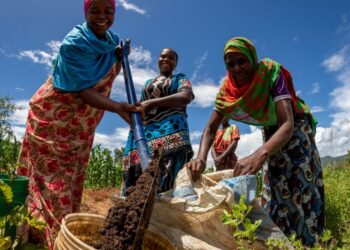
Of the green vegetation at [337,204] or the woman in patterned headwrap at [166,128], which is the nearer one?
the woman in patterned headwrap at [166,128]

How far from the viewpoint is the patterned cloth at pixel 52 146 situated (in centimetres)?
261

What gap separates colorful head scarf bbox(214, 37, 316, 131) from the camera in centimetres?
274

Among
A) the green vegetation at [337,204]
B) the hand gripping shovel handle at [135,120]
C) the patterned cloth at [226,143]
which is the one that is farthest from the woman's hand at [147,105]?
the patterned cloth at [226,143]

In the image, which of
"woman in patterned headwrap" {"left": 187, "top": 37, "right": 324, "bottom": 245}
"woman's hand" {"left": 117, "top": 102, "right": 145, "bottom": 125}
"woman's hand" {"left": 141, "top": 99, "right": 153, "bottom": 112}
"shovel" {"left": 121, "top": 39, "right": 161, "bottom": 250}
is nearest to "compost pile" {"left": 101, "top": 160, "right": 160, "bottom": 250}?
"shovel" {"left": 121, "top": 39, "right": 161, "bottom": 250}

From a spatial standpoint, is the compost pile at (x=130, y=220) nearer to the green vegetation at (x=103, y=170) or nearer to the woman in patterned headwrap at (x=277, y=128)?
the woman in patterned headwrap at (x=277, y=128)

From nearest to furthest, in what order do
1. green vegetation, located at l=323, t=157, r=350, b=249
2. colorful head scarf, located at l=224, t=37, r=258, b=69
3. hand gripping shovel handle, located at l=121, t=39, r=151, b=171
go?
hand gripping shovel handle, located at l=121, t=39, r=151, b=171 → colorful head scarf, located at l=224, t=37, r=258, b=69 → green vegetation, located at l=323, t=157, r=350, b=249

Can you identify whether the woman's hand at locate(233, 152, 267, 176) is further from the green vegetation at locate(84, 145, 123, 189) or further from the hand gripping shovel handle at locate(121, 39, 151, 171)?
the green vegetation at locate(84, 145, 123, 189)

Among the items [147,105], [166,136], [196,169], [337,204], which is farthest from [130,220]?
[337,204]

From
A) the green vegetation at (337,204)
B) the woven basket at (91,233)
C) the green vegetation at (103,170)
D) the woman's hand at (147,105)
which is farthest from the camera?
the green vegetation at (103,170)

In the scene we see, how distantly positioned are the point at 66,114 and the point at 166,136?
1.02 m

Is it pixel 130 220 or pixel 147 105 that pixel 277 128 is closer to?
pixel 147 105

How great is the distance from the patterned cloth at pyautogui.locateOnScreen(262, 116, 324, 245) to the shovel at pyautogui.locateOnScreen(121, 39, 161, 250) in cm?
114

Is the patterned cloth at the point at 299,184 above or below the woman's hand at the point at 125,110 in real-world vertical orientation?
below

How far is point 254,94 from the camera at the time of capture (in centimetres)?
279
